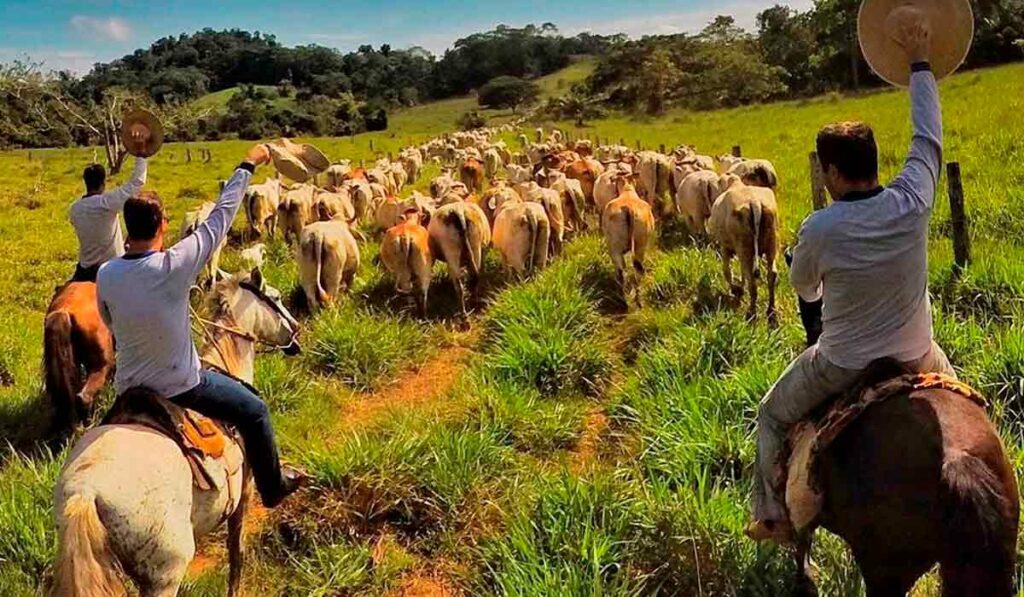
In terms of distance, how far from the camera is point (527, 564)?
417 centimetres

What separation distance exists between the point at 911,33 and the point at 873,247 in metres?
0.96

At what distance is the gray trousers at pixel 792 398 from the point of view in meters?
3.43

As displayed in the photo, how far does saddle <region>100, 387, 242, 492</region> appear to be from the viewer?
3.73 meters

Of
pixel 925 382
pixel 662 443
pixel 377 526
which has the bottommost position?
pixel 377 526

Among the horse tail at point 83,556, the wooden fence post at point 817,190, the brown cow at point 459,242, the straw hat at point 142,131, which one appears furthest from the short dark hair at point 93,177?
the wooden fence post at point 817,190

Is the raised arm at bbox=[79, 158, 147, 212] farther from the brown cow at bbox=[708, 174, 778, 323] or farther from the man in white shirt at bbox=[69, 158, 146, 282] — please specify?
the brown cow at bbox=[708, 174, 778, 323]

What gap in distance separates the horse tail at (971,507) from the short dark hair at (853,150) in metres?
1.17

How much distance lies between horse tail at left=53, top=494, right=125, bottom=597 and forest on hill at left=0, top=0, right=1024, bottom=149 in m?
35.4

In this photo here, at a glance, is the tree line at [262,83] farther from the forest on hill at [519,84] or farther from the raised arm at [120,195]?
the raised arm at [120,195]

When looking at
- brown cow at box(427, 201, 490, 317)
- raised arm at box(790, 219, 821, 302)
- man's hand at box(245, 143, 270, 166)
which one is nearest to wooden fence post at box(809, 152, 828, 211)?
brown cow at box(427, 201, 490, 317)

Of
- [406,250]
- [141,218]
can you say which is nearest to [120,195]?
[141,218]

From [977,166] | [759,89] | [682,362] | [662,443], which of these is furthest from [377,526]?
[759,89]

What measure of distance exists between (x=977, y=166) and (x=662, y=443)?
10191 millimetres

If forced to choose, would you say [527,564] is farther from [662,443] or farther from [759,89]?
[759,89]
